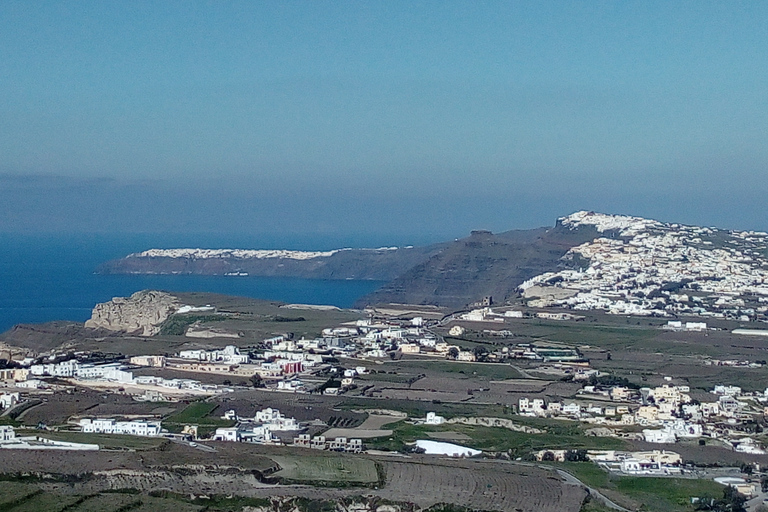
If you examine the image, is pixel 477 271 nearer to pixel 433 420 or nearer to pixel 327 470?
pixel 433 420

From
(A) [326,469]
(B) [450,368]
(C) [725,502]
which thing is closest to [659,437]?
(C) [725,502]

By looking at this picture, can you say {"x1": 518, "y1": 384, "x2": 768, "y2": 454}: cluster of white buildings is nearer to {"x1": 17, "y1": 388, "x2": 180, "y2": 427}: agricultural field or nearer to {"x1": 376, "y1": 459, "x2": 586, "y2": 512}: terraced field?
{"x1": 376, "y1": 459, "x2": 586, "y2": 512}: terraced field

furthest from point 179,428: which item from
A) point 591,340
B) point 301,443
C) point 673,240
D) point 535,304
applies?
point 673,240

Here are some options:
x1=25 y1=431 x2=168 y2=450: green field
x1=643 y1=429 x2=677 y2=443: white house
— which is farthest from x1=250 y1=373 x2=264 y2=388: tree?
x1=643 y1=429 x2=677 y2=443: white house

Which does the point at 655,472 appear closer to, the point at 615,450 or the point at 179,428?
the point at 615,450

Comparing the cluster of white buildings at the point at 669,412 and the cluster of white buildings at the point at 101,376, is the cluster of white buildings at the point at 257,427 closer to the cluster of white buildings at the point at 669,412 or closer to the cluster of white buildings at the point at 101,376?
the cluster of white buildings at the point at 101,376

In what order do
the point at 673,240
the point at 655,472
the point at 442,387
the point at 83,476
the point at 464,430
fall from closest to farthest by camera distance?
the point at 83,476 < the point at 655,472 < the point at 464,430 < the point at 442,387 < the point at 673,240
